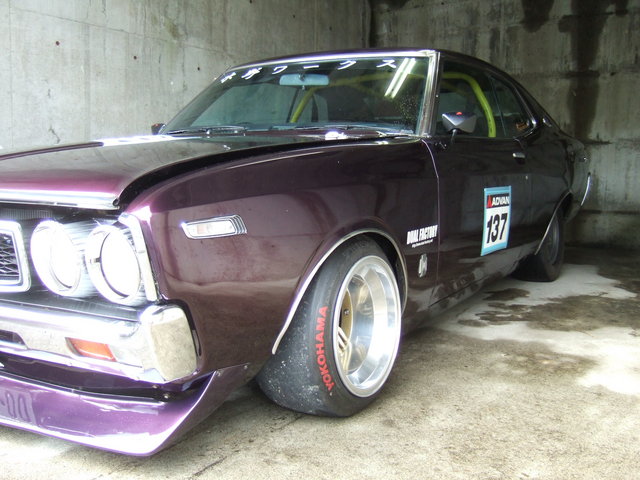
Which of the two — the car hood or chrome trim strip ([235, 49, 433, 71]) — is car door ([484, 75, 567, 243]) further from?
the car hood

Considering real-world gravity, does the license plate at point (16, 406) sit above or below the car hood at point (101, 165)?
below

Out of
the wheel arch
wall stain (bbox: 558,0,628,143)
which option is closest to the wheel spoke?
the wheel arch

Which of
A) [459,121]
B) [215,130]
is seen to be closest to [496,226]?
[459,121]

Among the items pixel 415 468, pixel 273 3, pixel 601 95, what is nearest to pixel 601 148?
pixel 601 95

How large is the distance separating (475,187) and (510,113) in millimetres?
1034

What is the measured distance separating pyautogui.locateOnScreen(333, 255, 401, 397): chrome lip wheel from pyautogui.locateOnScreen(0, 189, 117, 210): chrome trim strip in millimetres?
948

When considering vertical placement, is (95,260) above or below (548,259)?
above

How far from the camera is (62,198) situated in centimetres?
164

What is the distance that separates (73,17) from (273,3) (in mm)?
2658

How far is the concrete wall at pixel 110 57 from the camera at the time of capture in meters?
4.23

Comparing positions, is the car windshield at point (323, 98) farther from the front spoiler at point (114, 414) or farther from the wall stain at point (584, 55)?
the wall stain at point (584, 55)

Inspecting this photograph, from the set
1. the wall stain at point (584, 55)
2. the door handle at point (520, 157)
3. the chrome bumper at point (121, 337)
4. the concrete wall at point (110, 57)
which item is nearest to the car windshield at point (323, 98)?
the door handle at point (520, 157)

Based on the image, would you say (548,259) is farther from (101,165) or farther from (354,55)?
(101,165)

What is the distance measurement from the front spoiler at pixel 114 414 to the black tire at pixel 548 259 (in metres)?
2.95
